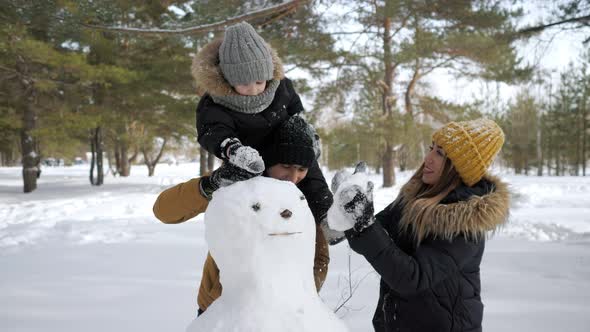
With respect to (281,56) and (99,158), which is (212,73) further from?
(99,158)

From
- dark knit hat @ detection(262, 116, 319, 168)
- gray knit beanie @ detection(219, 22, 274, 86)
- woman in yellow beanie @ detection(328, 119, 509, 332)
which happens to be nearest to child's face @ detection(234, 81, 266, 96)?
gray knit beanie @ detection(219, 22, 274, 86)

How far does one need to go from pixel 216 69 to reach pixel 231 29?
0.17 m

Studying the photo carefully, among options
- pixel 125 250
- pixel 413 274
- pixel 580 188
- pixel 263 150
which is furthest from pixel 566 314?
pixel 580 188

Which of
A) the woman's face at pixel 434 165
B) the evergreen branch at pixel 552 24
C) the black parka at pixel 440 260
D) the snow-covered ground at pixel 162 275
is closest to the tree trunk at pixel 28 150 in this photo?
the snow-covered ground at pixel 162 275

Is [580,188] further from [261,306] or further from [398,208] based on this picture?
[261,306]

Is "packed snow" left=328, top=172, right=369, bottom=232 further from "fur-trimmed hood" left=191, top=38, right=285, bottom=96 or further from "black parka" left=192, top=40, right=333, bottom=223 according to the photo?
"fur-trimmed hood" left=191, top=38, right=285, bottom=96

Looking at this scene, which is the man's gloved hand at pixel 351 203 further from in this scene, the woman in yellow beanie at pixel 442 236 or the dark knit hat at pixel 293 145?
the dark knit hat at pixel 293 145

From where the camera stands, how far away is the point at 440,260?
1523mm

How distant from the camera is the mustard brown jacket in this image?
1502mm

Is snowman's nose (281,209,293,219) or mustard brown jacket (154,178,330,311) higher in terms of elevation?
snowman's nose (281,209,293,219)

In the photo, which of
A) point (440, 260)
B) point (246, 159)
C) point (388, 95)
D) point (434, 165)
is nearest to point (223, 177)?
point (246, 159)

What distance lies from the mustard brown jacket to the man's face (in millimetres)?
249

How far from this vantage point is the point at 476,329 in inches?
65.7

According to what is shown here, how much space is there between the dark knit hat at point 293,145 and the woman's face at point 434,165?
0.62m
